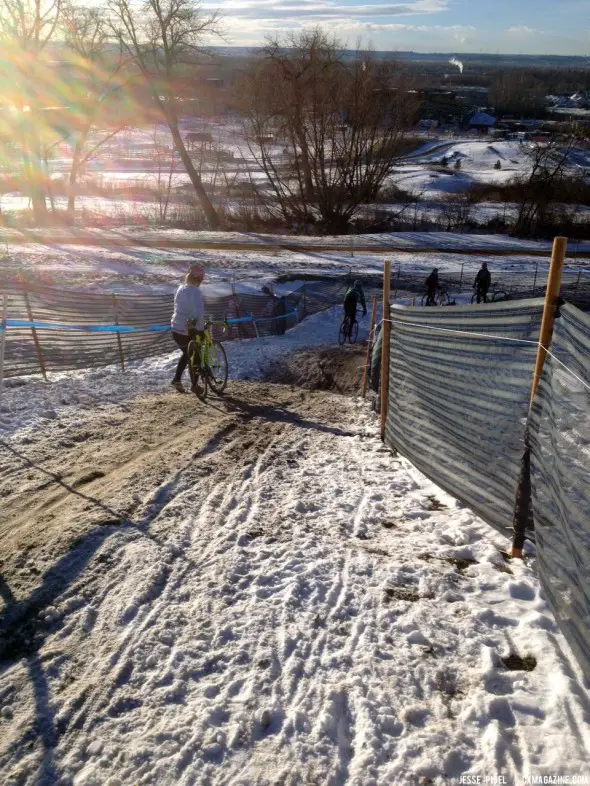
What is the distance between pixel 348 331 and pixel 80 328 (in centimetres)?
740

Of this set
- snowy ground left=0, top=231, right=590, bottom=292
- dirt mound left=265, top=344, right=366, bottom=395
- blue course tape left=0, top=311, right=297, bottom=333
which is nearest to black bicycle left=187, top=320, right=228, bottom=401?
blue course tape left=0, top=311, right=297, bottom=333

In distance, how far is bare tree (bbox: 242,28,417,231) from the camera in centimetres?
3594

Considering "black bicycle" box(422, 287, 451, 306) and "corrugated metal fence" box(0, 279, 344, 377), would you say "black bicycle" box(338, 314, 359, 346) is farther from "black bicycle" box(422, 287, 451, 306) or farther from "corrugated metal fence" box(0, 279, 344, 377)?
"black bicycle" box(422, 287, 451, 306)

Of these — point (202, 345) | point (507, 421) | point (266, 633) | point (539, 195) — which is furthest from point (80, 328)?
point (539, 195)

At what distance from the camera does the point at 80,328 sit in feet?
31.7

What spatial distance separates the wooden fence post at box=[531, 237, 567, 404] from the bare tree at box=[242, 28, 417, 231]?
35.1m

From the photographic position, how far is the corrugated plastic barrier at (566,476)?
10.2 feet

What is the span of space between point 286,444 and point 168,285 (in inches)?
604

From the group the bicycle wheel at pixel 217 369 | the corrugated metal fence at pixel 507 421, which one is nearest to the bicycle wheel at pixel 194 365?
the bicycle wheel at pixel 217 369

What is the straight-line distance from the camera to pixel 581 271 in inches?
1090

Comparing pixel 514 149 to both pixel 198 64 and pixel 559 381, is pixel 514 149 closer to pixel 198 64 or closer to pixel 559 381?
pixel 198 64

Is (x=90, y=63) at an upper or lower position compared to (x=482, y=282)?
upper

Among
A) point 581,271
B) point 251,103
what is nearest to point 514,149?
point 251,103

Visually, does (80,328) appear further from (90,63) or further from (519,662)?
(90,63)
